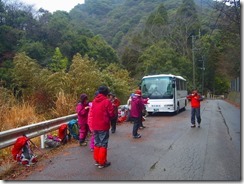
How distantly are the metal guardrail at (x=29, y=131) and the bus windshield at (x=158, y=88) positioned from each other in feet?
31.6

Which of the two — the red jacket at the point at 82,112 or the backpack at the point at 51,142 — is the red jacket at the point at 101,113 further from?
the backpack at the point at 51,142

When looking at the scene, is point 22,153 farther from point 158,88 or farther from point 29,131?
point 158,88

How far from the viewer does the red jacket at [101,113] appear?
736 cm

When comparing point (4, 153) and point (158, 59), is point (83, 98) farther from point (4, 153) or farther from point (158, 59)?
point (158, 59)

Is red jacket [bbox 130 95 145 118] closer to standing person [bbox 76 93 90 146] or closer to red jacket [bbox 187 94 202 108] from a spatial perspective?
standing person [bbox 76 93 90 146]

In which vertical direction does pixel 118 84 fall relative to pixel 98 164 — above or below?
above

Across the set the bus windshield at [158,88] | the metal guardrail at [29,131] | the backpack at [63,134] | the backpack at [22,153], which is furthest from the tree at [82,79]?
the backpack at [22,153]

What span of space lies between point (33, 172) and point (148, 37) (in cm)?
5827

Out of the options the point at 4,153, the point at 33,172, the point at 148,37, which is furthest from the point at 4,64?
the point at 148,37

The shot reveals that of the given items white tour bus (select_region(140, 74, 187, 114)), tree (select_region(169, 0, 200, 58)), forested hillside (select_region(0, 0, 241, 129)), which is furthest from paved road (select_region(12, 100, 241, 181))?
tree (select_region(169, 0, 200, 58))

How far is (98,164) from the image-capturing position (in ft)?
23.8

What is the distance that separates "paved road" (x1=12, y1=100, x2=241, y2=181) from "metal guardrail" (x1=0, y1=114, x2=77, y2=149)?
2.92 ft

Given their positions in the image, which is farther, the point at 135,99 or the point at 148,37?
the point at 148,37

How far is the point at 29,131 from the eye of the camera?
898 centimetres
